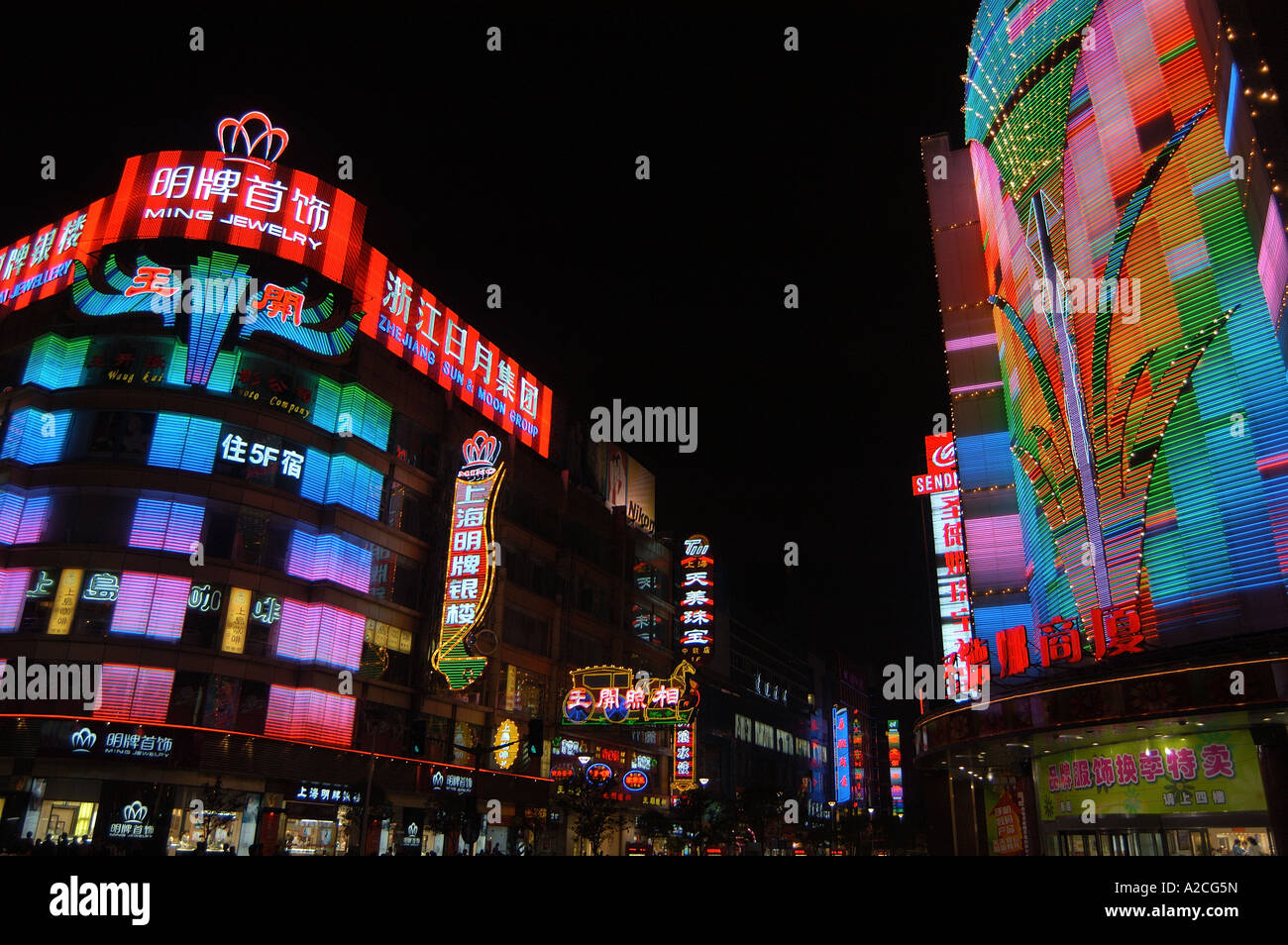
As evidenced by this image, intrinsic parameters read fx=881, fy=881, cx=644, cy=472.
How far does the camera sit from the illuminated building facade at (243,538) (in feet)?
112

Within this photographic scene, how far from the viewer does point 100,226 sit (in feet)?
142

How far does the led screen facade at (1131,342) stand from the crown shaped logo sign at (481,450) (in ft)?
77.1

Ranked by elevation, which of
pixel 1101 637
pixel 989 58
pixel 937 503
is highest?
pixel 989 58

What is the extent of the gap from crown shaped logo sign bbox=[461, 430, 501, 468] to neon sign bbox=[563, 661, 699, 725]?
45.1ft

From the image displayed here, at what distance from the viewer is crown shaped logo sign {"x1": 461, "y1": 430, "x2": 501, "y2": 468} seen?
143 ft

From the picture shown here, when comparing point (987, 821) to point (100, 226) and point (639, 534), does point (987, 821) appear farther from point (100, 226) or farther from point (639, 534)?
point (100, 226)

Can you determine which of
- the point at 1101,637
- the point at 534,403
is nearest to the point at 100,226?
the point at 534,403

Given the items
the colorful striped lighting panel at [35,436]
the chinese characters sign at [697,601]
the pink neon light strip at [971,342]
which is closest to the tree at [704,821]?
the chinese characters sign at [697,601]

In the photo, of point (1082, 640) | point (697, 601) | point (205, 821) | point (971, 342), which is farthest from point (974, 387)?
point (205, 821)

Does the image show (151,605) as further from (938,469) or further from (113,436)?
(938,469)

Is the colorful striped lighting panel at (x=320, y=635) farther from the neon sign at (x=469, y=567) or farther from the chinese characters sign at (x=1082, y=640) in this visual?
the chinese characters sign at (x=1082, y=640)

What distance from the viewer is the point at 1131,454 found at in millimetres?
29688

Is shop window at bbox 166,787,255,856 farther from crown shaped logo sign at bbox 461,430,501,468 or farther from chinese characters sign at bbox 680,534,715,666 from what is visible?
chinese characters sign at bbox 680,534,715,666
